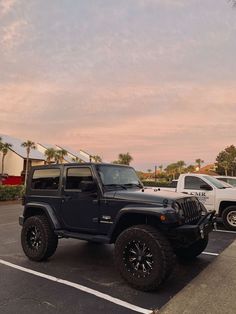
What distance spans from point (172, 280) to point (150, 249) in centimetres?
94

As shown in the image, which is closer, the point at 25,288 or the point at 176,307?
the point at 176,307

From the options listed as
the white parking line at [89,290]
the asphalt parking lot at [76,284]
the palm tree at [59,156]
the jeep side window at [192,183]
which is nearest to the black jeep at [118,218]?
the asphalt parking lot at [76,284]

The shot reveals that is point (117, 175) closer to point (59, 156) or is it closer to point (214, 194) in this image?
point (214, 194)

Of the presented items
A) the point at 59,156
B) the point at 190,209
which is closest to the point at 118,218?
the point at 190,209

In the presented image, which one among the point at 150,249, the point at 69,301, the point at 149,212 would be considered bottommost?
the point at 69,301

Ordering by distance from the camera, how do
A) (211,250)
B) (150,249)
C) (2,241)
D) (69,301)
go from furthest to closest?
(2,241) → (211,250) → (150,249) → (69,301)

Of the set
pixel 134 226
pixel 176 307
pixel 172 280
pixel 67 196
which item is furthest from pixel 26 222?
pixel 176 307

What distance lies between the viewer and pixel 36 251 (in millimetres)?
6727

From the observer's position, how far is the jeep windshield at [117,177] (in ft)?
20.7

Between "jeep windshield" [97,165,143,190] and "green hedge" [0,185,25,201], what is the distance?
15184 mm

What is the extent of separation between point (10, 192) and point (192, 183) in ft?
43.0

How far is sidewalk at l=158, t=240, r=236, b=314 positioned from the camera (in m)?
4.27

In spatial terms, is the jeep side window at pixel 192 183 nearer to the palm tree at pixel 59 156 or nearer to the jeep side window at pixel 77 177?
the jeep side window at pixel 77 177

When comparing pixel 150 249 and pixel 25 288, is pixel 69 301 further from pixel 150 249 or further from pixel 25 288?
pixel 150 249
